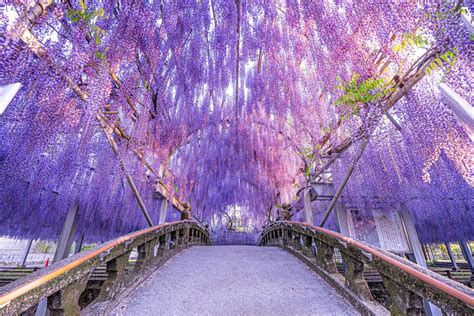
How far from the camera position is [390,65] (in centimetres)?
385

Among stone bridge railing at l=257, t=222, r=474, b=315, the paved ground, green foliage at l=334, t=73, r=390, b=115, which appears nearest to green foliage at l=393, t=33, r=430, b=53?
green foliage at l=334, t=73, r=390, b=115

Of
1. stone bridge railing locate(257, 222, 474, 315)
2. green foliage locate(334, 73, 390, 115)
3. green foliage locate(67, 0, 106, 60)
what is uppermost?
green foliage locate(67, 0, 106, 60)

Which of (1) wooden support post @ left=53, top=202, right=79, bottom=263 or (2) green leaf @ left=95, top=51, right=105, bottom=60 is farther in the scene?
(1) wooden support post @ left=53, top=202, right=79, bottom=263

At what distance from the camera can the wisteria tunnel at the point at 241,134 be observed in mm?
2553

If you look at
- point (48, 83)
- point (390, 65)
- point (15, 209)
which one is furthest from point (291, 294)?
point (15, 209)

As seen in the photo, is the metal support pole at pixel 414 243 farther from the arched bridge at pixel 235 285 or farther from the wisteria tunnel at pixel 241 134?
the arched bridge at pixel 235 285

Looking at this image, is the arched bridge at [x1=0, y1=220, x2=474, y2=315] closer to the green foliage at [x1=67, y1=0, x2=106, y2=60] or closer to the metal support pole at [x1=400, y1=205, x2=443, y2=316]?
the green foliage at [x1=67, y1=0, x2=106, y2=60]

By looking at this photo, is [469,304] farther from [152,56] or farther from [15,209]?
[15,209]

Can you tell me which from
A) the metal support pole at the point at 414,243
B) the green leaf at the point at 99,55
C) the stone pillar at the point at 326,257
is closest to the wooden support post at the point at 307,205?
the metal support pole at the point at 414,243

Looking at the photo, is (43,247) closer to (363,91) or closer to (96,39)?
(96,39)

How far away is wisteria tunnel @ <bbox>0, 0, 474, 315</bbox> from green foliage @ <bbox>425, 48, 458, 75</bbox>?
24 mm

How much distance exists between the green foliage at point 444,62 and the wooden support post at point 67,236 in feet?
33.0

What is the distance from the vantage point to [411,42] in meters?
3.04

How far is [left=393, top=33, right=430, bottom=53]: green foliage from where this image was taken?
2863 millimetres
